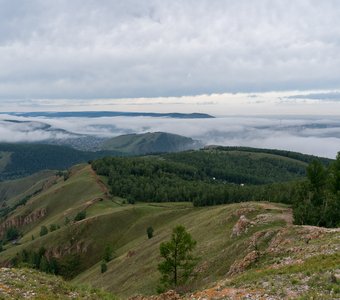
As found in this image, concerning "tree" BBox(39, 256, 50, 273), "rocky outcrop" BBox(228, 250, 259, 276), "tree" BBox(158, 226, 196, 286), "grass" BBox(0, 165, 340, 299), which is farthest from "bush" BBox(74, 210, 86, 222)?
"rocky outcrop" BBox(228, 250, 259, 276)

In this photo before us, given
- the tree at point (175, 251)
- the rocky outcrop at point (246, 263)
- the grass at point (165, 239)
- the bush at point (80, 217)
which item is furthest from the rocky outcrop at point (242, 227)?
the bush at point (80, 217)

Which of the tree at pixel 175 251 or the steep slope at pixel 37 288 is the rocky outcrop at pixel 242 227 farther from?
the steep slope at pixel 37 288

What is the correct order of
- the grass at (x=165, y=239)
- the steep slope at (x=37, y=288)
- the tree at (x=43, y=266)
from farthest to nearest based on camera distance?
the tree at (x=43, y=266)
the grass at (x=165, y=239)
the steep slope at (x=37, y=288)

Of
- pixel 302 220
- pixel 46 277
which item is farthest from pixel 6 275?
pixel 302 220

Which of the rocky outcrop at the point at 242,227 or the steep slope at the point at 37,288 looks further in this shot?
the rocky outcrop at the point at 242,227

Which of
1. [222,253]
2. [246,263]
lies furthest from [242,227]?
[246,263]

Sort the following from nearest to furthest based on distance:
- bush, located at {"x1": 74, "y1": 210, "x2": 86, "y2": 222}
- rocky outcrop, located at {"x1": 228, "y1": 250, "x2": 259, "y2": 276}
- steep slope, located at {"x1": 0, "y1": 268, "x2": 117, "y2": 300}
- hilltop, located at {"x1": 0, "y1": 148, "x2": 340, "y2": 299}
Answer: steep slope, located at {"x1": 0, "y1": 268, "x2": 117, "y2": 300} < hilltop, located at {"x1": 0, "y1": 148, "x2": 340, "y2": 299} < rocky outcrop, located at {"x1": 228, "y1": 250, "x2": 259, "y2": 276} < bush, located at {"x1": 74, "y1": 210, "x2": 86, "y2": 222}

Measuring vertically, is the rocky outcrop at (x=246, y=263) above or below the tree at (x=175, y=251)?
above

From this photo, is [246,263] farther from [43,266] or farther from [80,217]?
[80,217]

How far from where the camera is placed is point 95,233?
144 meters

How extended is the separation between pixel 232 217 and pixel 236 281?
46557 millimetres

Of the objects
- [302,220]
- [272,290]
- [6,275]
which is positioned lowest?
[302,220]

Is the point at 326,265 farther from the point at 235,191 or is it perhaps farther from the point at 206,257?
the point at 235,191

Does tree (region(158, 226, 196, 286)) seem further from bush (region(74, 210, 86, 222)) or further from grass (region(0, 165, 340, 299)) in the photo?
bush (region(74, 210, 86, 222))
